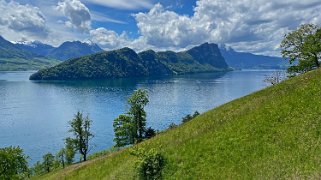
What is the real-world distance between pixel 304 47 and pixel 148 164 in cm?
5730

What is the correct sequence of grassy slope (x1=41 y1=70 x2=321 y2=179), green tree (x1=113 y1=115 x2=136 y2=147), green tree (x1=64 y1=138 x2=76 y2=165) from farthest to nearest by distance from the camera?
1. green tree (x1=64 y1=138 x2=76 y2=165)
2. green tree (x1=113 y1=115 x2=136 y2=147)
3. grassy slope (x1=41 y1=70 x2=321 y2=179)

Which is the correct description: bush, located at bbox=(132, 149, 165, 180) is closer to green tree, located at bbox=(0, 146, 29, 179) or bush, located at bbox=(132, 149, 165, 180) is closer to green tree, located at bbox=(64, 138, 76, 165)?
→ green tree, located at bbox=(0, 146, 29, 179)

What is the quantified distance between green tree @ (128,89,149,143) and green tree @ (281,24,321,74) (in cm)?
4157

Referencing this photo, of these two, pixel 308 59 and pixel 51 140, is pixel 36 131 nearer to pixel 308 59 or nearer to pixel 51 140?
pixel 51 140

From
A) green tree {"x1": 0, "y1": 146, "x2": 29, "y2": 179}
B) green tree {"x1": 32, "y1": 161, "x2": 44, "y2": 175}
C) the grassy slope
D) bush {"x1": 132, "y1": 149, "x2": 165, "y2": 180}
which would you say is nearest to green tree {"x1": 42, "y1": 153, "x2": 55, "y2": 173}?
green tree {"x1": 32, "y1": 161, "x2": 44, "y2": 175}

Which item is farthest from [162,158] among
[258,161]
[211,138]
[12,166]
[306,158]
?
[12,166]

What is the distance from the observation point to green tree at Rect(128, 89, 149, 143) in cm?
9831

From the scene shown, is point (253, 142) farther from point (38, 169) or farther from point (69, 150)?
point (38, 169)

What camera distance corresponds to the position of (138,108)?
100m

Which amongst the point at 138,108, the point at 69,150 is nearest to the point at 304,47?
the point at 138,108

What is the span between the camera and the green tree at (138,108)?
98.3m

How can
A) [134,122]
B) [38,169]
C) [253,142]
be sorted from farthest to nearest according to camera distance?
[38,169], [134,122], [253,142]

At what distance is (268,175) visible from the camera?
75.8 feet

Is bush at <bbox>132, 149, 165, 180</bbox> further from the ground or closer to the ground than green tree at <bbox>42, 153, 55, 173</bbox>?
further from the ground
